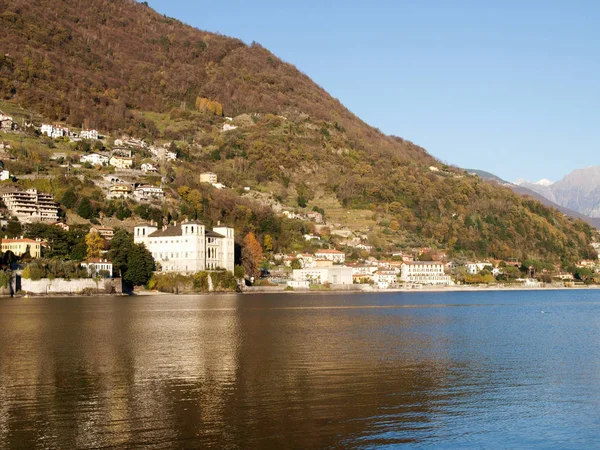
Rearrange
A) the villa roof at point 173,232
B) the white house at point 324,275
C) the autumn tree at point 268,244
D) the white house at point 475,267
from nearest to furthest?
the villa roof at point 173,232 < the white house at point 324,275 < the autumn tree at point 268,244 < the white house at point 475,267

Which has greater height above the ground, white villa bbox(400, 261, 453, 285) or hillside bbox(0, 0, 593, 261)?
hillside bbox(0, 0, 593, 261)

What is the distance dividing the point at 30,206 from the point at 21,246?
12.4 m

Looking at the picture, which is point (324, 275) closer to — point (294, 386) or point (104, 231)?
point (104, 231)

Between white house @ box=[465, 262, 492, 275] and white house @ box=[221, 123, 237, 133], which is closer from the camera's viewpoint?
white house @ box=[465, 262, 492, 275]

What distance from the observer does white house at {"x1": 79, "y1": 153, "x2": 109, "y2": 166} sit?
363ft

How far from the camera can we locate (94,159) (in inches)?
4382

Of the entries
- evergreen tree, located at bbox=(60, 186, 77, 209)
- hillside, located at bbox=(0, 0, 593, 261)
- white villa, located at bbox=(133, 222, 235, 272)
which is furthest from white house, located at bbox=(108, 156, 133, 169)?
white villa, located at bbox=(133, 222, 235, 272)

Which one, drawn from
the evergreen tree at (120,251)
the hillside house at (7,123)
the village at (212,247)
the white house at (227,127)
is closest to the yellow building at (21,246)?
the village at (212,247)

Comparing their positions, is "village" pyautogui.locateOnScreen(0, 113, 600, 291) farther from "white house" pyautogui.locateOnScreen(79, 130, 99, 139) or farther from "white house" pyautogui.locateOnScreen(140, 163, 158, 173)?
"white house" pyautogui.locateOnScreen(79, 130, 99, 139)

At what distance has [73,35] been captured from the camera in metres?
182

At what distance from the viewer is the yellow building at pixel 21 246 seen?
7556cm

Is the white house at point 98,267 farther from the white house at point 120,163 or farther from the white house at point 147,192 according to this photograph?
the white house at point 120,163

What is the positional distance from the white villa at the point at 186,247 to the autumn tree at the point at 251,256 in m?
3.59

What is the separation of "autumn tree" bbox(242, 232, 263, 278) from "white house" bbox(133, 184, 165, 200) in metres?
13.2
